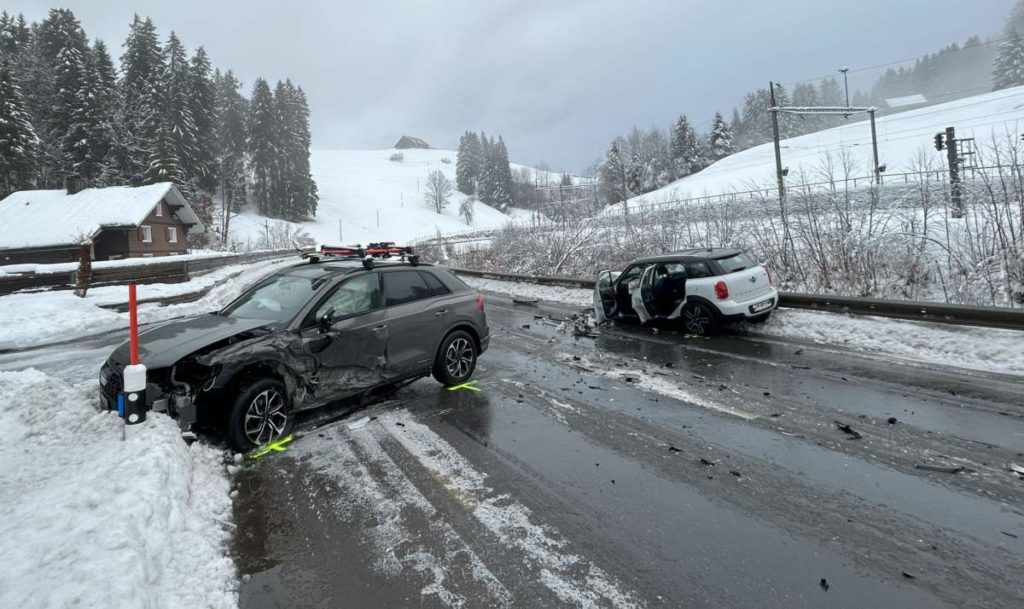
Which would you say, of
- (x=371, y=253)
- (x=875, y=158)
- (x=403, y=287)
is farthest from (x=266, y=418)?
(x=875, y=158)

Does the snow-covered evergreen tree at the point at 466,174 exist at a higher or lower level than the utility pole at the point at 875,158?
higher

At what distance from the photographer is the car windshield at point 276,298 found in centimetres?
566

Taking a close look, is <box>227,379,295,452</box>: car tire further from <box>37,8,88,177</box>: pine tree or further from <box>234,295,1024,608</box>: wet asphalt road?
<box>37,8,88,177</box>: pine tree

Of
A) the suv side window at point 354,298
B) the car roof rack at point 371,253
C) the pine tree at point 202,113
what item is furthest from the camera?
the pine tree at point 202,113

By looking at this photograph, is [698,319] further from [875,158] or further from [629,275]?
[875,158]

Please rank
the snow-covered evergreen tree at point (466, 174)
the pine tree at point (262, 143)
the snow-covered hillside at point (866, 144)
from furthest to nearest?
the snow-covered evergreen tree at point (466, 174), the pine tree at point (262, 143), the snow-covered hillside at point (866, 144)

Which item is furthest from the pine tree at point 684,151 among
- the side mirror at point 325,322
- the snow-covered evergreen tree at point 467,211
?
the side mirror at point 325,322

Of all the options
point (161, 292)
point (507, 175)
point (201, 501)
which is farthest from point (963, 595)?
point (507, 175)

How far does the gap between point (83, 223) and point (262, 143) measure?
4382 cm

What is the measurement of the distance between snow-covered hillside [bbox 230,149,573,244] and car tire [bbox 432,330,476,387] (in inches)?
2509

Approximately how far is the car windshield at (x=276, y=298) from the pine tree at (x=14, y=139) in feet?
172

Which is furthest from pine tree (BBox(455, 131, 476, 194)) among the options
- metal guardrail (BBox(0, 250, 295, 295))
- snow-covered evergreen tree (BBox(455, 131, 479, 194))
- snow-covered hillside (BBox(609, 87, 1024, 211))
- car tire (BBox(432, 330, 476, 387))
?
car tire (BBox(432, 330, 476, 387))

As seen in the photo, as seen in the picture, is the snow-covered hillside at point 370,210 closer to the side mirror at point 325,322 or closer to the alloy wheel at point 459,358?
the alloy wheel at point 459,358

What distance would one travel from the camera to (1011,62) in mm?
83625
